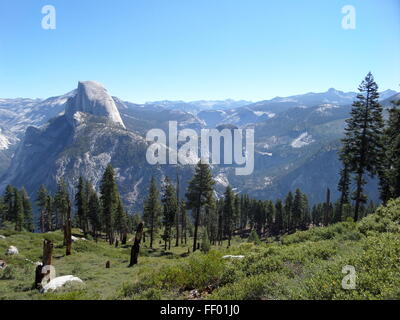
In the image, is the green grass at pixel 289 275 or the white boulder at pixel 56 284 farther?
the white boulder at pixel 56 284

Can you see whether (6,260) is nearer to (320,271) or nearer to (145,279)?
(145,279)

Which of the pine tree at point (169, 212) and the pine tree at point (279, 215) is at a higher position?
the pine tree at point (169, 212)

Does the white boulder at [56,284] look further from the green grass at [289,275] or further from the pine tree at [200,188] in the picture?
the pine tree at [200,188]

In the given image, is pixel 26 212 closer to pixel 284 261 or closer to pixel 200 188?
pixel 200 188

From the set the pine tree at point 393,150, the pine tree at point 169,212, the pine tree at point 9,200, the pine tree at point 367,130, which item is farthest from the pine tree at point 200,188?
the pine tree at point 9,200

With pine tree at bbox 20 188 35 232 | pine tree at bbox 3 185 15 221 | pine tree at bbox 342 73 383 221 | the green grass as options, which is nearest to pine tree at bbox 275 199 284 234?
pine tree at bbox 342 73 383 221

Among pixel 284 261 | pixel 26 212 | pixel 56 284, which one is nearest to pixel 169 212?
pixel 56 284

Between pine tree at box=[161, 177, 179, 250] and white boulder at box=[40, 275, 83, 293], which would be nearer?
white boulder at box=[40, 275, 83, 293]

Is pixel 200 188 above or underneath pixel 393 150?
underneath

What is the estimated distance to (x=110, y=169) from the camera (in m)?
53.3

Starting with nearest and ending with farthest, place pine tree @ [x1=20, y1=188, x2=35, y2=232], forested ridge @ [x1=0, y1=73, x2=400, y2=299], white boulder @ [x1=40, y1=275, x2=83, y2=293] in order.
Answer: forested ridge @ [x1=0, y1=73, x2=400, y2=299] < white boulder @ [x1=40, y1=275, x2=83, y2=293] < pine tree @ [x1=20, y1=188, x2=35, y2=232]
